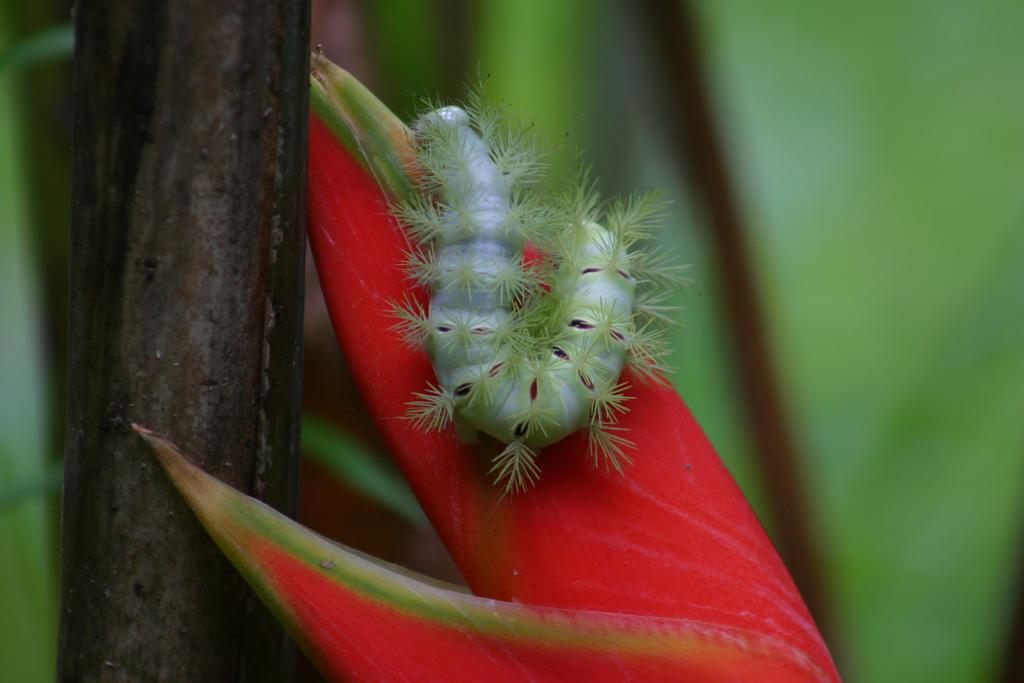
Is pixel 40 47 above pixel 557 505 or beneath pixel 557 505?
above

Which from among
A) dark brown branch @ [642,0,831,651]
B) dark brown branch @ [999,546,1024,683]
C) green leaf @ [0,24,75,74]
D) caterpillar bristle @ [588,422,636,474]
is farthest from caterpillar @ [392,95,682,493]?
dark brown branch @ [999,546,1024,683]

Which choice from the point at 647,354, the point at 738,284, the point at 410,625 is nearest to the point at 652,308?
the point at 647,354

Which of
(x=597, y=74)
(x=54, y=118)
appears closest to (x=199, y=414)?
(x=54, y=118)

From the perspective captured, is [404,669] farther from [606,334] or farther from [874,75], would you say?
[874,75]

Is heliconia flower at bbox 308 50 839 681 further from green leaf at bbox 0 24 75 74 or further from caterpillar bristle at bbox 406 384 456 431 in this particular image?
green leaf at bbox 0 24 75 74

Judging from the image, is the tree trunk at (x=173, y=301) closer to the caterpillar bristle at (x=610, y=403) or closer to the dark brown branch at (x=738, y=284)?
the caterpillar bristle at (x=610, y=403)

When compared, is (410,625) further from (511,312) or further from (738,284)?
(738,284)

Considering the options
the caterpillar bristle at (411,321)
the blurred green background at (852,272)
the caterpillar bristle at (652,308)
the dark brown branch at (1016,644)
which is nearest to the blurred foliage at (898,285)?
the blurred green background at (852,272)
